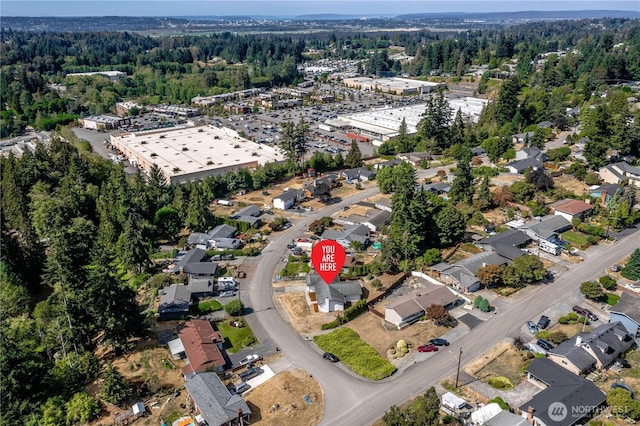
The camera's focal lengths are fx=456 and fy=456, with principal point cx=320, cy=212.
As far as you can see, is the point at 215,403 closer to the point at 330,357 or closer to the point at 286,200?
the point at 330,357

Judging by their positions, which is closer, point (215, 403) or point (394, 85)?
point (215, 403)

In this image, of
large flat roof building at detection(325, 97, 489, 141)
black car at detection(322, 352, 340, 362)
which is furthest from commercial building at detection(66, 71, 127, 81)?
black car at detection(322, 352, 340, 362)

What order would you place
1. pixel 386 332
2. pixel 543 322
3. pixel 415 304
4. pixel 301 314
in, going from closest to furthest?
pixel 543 322
pixel 386 332
pixel 415 304
pixel 301 314

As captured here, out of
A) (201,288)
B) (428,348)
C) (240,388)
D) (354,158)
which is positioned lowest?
(240,388)

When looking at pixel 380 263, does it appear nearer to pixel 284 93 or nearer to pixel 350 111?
pixel 350 111

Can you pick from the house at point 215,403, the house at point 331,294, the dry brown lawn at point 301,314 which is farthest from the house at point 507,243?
the house at point 215,403

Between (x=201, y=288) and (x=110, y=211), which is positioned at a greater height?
(x=110, y=211)

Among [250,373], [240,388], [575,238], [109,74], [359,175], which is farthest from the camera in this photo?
[109,74]

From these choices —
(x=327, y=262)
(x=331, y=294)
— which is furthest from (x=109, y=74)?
(x=331, y=294)

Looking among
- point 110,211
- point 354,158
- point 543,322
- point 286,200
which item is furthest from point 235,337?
point 354,158
